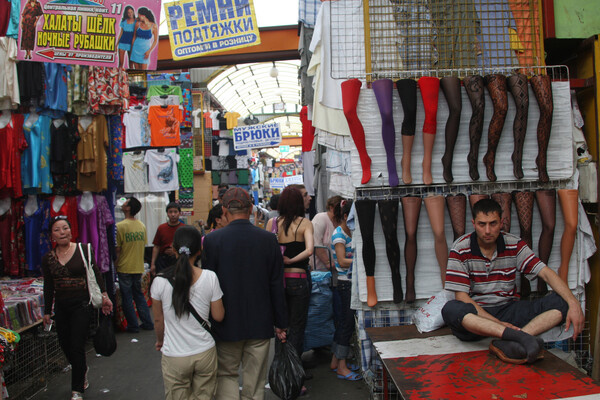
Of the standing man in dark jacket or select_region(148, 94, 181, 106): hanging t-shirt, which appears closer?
the standing man in dark jacket

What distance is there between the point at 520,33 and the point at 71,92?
4.95m

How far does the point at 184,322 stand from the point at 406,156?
202 centimetres

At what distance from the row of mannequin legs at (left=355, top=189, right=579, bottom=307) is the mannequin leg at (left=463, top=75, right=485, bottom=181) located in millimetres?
255

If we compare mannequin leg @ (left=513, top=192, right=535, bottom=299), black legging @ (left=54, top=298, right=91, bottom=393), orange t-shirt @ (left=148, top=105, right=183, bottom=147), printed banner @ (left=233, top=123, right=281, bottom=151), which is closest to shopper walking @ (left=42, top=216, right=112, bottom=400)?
black legging @ (left=54, top=298, right=91, bottom=393)

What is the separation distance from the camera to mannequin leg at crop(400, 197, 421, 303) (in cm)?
369

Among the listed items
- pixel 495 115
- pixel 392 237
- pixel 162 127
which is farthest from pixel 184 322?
pixel 162 127

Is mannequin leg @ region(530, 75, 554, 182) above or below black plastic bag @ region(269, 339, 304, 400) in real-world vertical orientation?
above

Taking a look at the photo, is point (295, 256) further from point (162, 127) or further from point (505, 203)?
point (162, 127)

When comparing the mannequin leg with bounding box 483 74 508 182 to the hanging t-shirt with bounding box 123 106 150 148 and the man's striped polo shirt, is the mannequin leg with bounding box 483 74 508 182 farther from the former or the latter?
the hanging t-shirt with bounding box 123 106 150 148

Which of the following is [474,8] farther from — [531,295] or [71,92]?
[71,92]

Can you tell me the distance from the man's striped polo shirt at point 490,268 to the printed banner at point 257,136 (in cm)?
934

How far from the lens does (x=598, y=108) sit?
3.95 m

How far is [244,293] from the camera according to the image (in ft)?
10.7

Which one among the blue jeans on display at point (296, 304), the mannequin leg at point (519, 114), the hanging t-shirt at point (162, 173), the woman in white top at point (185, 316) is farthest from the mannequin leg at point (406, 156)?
the hanging t-shirt at point (162, 173)
